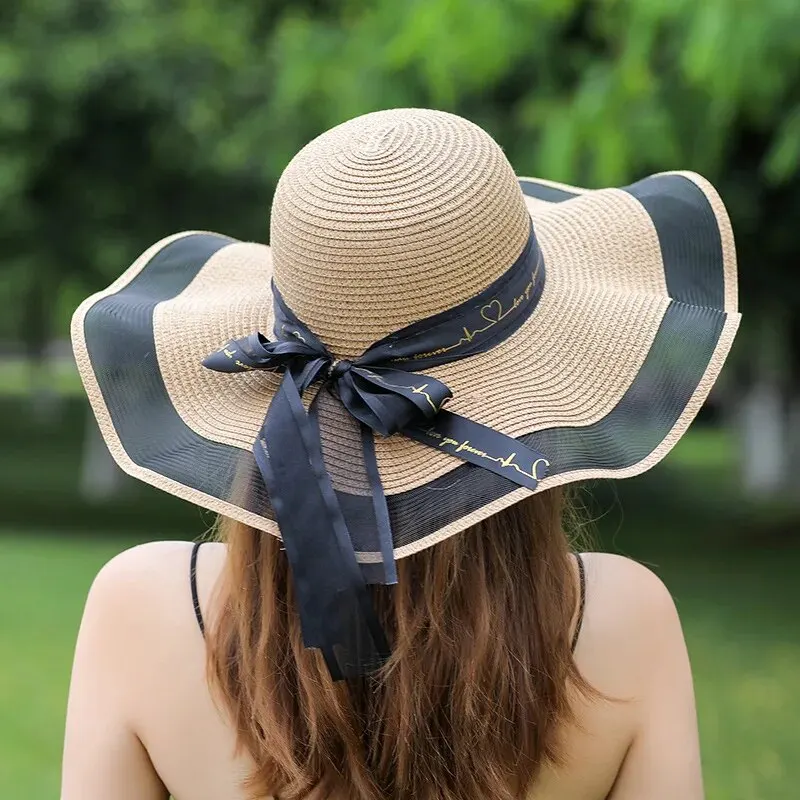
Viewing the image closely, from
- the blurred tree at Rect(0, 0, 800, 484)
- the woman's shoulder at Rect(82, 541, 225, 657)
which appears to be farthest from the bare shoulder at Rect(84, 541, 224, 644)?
the blurred tree at Rect(0, 0, 800, 484)

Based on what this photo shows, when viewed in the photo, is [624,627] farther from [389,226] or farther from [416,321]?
[389,226]

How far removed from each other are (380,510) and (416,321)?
0.25 m

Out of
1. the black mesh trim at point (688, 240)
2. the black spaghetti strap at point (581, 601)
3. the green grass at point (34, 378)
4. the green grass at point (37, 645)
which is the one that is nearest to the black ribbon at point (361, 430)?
the black spaghetti strap at point (581, 601)

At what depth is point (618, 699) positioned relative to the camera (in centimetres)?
147

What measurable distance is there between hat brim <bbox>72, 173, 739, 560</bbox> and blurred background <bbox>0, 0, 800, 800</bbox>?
916 mm

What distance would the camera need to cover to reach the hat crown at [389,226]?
4.68 feet

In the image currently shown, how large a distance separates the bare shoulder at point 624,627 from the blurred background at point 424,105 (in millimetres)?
1268

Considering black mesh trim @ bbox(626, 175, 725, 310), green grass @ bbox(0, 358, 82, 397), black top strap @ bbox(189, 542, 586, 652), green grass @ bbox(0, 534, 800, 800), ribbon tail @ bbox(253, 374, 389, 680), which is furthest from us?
green grass @ bbox(0, 358, 82, 397)

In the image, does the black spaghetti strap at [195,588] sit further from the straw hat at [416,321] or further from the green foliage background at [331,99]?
the green foliage background at [331,99]

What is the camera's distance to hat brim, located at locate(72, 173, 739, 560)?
4.78ft

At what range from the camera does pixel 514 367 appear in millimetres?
1545

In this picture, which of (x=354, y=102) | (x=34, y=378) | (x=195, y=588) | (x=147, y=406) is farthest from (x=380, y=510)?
(x=34, y=378)

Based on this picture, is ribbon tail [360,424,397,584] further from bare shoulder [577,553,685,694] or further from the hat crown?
bare shoulder [577,553,685,694]

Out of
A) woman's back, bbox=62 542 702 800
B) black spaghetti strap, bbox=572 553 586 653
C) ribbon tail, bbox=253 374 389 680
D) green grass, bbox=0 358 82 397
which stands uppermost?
ribbon tail, bbox=253 374 389 680
